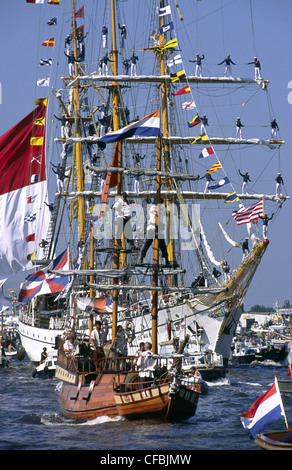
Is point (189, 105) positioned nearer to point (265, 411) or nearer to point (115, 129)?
point (115, 129)

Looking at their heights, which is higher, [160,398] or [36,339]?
[36,339]

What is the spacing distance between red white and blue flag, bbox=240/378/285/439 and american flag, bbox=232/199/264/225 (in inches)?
1072

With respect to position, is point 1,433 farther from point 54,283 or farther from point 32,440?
point 54,283

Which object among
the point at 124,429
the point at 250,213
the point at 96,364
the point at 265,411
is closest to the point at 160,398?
the point at 124,429

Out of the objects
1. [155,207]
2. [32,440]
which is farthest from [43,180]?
[32,440]

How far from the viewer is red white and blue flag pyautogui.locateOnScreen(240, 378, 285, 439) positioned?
81.0ft

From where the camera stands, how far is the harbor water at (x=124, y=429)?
28828 millimetres

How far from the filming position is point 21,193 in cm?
4209

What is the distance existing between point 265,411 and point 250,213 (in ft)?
93.7

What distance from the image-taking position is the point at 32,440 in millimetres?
30688

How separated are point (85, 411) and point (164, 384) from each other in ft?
15.5

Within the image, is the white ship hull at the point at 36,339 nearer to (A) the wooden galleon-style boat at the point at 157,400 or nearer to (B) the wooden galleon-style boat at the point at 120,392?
(B) the wooden galleon-style boat at the point at 120,392

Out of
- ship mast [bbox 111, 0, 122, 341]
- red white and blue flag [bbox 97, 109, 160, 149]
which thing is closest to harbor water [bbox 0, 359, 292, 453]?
ship mast [bbox 111, 0, 122, 341]

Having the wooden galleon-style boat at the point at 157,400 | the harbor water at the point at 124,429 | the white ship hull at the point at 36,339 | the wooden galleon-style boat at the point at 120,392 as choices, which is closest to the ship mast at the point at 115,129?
the wooden galleon-style boat at the point at 120,392
